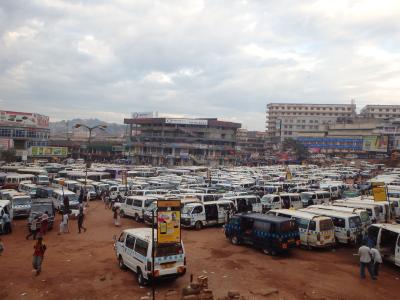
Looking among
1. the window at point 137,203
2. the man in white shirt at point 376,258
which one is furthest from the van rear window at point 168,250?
the window at point 137,203

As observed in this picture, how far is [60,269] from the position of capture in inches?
516

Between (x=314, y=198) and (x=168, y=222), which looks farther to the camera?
(x=314, y=198)

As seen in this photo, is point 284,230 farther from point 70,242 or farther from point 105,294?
point 70,242

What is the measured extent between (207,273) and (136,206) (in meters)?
11.5

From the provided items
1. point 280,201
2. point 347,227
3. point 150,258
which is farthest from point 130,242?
point 280,201

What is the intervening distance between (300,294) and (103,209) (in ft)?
65.0

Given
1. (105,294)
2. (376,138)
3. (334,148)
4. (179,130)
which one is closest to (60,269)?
(105,294)

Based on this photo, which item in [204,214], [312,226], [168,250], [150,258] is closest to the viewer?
[150,258]

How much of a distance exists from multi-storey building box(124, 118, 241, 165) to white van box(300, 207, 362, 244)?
7176cm

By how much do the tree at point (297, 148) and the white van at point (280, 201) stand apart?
71.2 m

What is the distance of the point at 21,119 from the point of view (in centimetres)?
8838

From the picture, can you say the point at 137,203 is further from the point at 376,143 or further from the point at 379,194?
the point at 376,143

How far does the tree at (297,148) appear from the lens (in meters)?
95.2

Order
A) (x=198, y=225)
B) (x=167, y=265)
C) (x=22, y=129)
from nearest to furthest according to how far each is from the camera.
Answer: (x=167, y=265) → (x=198, y=225) → (x=22, y=129)
